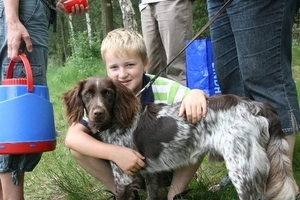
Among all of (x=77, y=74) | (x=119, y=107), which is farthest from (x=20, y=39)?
(x=77, y=74)

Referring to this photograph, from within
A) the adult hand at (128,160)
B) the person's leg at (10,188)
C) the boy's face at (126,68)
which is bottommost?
the person's leg at (10,188)

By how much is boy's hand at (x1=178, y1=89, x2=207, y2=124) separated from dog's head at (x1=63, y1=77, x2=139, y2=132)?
0.38 meters

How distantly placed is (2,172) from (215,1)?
2.16m

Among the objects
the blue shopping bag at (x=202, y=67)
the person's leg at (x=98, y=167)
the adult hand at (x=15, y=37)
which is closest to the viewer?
the adult hand at (x=15, y=37)

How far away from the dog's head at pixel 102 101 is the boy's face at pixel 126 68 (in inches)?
14.0

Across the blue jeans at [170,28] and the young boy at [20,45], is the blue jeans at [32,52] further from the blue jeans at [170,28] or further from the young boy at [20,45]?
the blue jeans at [170,28]

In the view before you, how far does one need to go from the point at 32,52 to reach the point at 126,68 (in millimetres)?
789

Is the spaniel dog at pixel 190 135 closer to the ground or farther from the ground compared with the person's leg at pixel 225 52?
closer to the ground

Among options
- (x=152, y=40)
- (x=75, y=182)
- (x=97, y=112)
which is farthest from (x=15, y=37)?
(x=152, y=40)

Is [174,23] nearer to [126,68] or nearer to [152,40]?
[152,40]

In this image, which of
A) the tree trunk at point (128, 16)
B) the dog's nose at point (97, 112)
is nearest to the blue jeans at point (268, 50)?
the dog's nose at point (97, 112)

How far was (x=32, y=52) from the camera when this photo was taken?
9.91 feet

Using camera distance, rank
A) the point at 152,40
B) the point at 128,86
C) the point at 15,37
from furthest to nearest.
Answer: the point at 152,40 < the point at 128,86 < the point at 15,37

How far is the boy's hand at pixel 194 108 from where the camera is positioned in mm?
2848
